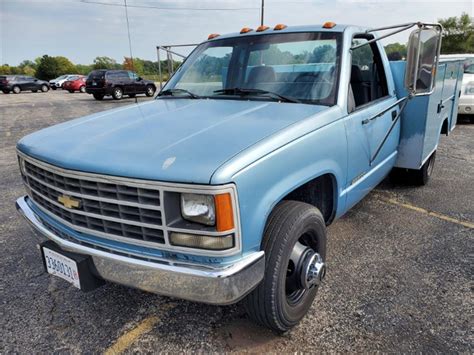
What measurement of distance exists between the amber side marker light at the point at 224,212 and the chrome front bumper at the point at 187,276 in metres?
0.20

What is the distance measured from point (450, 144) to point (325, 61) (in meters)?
5.90

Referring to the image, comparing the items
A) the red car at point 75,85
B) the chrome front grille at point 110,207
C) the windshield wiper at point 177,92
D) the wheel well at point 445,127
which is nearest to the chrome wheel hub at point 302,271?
the chrome front grille at point 110,207

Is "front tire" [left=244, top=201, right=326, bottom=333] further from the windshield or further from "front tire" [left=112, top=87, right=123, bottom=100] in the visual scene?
"front tire" [left=112, top=87, right=123, bottom=100]

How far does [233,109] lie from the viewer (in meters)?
2.71

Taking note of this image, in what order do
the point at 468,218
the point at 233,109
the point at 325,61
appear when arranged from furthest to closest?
1. the point at 468,218
2. the point at 325,61
3. the point at 233,109

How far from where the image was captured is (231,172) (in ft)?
5.82

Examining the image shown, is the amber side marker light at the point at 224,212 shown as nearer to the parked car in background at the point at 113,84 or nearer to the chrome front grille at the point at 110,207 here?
the chrome front grille at the point at 110,207

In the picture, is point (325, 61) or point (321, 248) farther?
point (325, 61)

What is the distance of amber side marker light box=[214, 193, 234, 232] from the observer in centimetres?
175

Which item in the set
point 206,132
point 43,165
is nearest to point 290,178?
point 206,132

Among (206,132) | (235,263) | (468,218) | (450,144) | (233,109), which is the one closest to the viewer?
(235,263)

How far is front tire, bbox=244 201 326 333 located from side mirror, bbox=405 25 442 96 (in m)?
1.22

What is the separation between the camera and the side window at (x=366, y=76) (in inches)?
125

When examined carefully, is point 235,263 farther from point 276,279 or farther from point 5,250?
point 5,250
